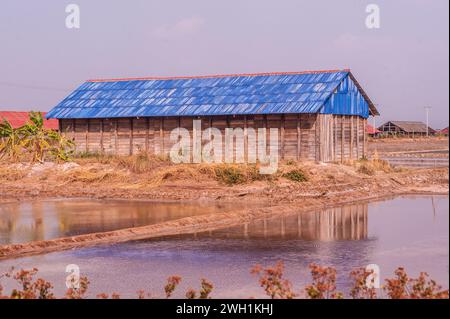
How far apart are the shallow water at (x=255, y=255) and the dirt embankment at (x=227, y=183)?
3542mm

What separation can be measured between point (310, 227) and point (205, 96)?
65.2ft

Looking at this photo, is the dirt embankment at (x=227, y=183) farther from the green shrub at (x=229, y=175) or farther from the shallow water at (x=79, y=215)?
the shallow water at (x=79, y=215)

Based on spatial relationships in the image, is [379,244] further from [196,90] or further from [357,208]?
[196,90]

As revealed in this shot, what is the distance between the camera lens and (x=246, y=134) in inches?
1353

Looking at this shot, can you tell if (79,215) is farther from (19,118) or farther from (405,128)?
(405,128)

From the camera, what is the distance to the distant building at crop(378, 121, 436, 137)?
91.2 m

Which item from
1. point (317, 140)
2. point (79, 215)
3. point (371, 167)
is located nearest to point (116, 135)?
point (317, 140)

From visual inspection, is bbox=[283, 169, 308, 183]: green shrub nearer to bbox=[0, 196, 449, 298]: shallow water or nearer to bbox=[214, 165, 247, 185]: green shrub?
bbox=[214, 165, 247, 185]: green shrub

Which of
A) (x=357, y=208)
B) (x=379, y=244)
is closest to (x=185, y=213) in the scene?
(x=357, y=208)

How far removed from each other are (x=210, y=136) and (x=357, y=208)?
14496mm

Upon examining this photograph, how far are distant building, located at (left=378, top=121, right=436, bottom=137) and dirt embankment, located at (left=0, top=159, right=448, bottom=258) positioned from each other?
58.9m

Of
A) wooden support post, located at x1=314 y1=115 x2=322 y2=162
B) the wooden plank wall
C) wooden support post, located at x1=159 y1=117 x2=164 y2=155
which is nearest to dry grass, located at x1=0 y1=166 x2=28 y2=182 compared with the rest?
the wooden plank wall

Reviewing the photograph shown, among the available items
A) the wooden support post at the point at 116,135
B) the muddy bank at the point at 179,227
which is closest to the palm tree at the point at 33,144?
the wooden support post at the point at 116,135

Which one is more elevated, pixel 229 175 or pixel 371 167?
pixel 371 167
